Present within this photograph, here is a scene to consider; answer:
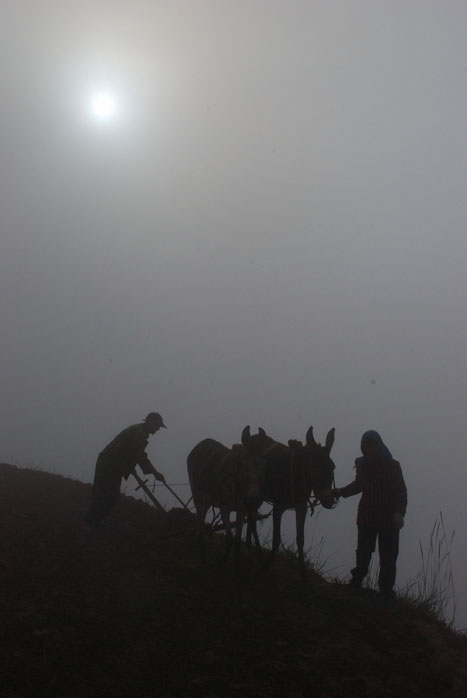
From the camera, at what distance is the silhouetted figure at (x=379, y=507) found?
8.94m

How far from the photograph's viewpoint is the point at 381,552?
29.6ft

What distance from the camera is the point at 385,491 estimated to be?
29.9 feet

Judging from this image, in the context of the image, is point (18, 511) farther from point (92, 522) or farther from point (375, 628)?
point (375, 628)

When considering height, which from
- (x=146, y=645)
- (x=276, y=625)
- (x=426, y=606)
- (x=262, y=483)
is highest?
(x=262, y=483)

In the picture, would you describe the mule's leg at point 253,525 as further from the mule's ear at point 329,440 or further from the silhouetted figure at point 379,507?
the mule's ear at point 329,440

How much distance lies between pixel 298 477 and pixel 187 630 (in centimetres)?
320

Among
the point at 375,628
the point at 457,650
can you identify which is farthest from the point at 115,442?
the point at 457,650

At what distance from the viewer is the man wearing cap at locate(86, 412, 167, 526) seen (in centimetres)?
1075

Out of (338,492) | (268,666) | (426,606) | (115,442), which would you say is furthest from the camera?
(115,442)

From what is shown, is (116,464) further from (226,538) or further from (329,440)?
(329,440)

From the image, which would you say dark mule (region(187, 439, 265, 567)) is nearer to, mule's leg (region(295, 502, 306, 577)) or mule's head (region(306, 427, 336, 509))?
mule's leg (region(295, 502, 306, 577))

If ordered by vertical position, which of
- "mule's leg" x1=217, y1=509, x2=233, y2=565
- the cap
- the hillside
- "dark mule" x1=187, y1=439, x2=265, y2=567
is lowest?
the hillside

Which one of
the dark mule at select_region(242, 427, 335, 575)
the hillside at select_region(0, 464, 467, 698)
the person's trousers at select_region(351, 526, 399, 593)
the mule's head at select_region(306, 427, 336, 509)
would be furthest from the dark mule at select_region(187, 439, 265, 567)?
the person's trousers at select_region(351, 526, 399, 593)

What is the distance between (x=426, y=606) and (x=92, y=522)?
5680 mm
